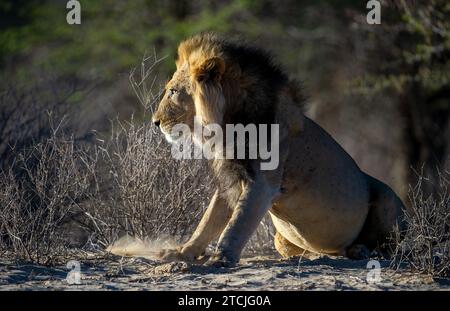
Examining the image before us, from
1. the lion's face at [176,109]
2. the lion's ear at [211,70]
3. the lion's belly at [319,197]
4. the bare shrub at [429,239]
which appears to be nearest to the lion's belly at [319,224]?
the lion's belly at [319,197]

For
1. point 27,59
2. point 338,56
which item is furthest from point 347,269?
point 27,59

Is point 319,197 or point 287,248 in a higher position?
point 319,197

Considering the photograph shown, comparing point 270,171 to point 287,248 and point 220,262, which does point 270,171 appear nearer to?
point 220,262

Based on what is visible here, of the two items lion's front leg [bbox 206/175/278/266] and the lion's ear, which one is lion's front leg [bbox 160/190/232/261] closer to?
lion's front leg [bbox 206/175/278/266]

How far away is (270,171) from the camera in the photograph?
21.8ft

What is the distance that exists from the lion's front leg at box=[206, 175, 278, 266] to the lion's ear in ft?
2.63

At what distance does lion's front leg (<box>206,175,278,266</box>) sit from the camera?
6234 millimetres

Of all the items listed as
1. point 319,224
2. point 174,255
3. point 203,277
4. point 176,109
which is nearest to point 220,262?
point 203,277

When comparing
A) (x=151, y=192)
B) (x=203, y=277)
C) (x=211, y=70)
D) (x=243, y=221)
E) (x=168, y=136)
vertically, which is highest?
(x=211, y=70)

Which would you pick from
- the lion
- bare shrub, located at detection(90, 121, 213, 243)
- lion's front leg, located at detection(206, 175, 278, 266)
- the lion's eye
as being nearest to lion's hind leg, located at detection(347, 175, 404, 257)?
the lion

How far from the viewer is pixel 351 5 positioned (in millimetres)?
17484

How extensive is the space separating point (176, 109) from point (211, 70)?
39 centimetres

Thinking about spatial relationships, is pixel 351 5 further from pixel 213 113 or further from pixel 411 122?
pixel 213 113
